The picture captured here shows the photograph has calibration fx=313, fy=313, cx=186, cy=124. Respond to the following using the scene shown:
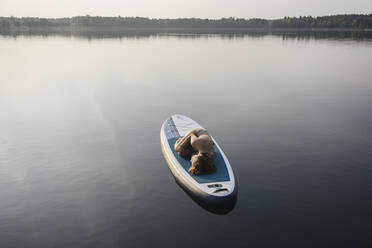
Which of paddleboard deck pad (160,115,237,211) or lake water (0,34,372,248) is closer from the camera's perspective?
lake water (0,34,372,248)

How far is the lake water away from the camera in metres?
14.1

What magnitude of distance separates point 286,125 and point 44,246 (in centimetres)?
2114

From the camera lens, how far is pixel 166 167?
65.1 ft

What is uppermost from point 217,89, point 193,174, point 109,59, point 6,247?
→ point 109,59

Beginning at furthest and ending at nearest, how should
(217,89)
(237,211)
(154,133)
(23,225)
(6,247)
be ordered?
1. (217,89)
2. (154,133)
3. (237,211)
4. (23,225)
5. (6,247)

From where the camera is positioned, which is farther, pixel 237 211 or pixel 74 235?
pixel 237 211

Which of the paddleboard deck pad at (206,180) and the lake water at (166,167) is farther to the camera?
the paddleboard deck pad at (206,180)

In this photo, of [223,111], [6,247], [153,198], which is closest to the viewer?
[6,247]

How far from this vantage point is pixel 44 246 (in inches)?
519

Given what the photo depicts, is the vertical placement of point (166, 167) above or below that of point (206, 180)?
below

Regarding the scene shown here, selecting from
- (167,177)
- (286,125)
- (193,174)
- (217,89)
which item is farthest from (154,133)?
(217,89)

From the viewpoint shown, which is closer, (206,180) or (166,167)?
(206,180)

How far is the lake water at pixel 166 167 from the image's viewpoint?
1408cm

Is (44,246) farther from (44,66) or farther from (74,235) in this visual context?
(44,66)
